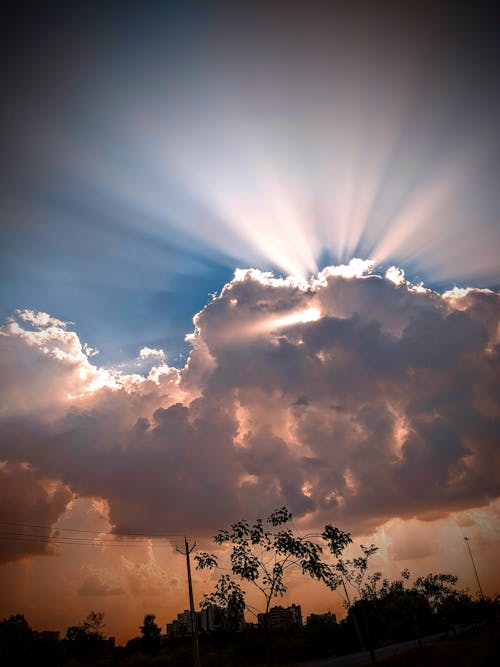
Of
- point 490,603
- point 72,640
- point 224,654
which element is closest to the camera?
point 224,654

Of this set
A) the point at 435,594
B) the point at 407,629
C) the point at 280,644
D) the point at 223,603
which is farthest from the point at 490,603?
the point at 223,603

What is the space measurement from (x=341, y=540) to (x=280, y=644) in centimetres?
5725

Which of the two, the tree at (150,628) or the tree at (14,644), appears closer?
the tree at (14,644)

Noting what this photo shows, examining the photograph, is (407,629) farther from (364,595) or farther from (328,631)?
(364,595)

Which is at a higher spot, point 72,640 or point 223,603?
point 223,603

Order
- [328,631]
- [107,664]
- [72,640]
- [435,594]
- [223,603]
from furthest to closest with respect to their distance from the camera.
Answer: [72,640], [328,631], [435,594], [107,664], [223,603]

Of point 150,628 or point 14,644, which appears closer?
point 14,644

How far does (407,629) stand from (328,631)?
29790 mm

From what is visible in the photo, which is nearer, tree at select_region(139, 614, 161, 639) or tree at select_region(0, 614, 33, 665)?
tree at select_region(0, 614, 33, 665)

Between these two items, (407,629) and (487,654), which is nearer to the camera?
(487,654)

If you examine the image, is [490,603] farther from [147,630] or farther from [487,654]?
[487,654]

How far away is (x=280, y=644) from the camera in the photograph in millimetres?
77875

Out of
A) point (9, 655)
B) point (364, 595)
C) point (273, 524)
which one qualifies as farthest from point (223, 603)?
point (9, 655)

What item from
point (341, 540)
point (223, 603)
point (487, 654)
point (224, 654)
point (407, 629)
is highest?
Answer: point (341, 540)
